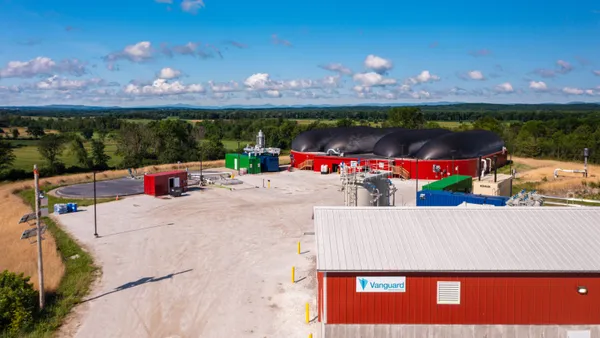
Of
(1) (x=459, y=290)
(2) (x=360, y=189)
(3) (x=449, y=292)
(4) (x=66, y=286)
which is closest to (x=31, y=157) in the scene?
(4) (x=66, y=286)

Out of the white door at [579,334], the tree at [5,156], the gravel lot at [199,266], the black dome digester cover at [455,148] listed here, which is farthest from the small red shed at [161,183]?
the white door at [579,334]

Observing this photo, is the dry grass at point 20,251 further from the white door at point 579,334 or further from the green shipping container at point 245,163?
the green shipping container at point 245,163

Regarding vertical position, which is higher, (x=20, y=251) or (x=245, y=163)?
(x=245, y=163)

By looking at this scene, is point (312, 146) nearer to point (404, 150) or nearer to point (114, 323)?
point (404, 150)

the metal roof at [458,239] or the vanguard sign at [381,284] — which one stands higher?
the metal roof at [458,239]

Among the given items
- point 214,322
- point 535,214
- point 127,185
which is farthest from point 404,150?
point 214,322

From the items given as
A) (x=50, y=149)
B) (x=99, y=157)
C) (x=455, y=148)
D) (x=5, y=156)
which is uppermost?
(x=455, y=148)

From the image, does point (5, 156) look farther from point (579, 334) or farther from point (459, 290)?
point (579, 334)
